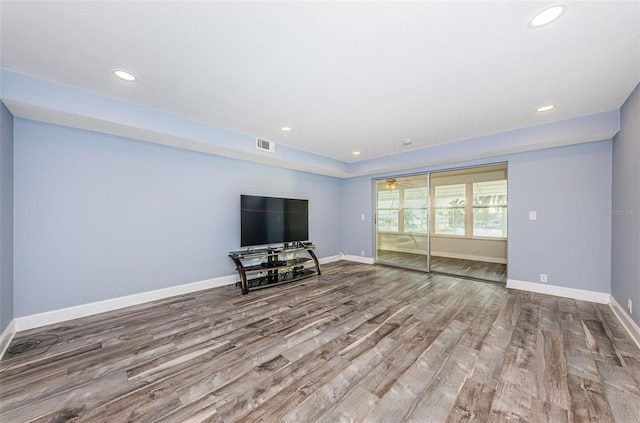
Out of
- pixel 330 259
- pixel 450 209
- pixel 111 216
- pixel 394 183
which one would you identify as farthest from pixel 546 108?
pixel 111 216

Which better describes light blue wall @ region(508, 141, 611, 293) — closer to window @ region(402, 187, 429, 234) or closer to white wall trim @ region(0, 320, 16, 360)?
window @ region(402, 187, 429, 234)

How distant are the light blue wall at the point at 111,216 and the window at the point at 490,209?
20.1 ft

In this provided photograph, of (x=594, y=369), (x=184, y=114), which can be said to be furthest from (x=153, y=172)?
(x=594, y=369)

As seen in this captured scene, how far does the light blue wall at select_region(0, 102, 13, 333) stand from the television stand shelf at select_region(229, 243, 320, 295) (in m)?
2.33

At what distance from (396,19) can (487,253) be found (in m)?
6.68

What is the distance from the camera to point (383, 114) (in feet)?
10.5

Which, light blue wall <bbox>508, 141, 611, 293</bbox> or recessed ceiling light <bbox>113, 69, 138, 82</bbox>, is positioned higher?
recessed ceiling light <bbox>113, 69, 138, 82</bbox>

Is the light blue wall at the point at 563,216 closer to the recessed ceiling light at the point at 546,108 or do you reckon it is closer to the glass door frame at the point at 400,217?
the recessed ceiling light at the point at 546,108

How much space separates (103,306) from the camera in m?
3.09

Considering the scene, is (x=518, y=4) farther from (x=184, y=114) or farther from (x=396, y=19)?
(x=184, y=114)

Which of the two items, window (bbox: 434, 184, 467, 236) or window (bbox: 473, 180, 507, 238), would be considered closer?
window (bbox: 473, 180, 507, 238)

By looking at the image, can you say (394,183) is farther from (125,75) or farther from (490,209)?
(125,75)

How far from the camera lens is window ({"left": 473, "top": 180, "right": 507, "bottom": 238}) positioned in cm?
632

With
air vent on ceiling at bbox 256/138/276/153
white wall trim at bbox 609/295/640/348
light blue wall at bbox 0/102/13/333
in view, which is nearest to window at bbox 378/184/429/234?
white wall trim at bbox 609/295/640/348
